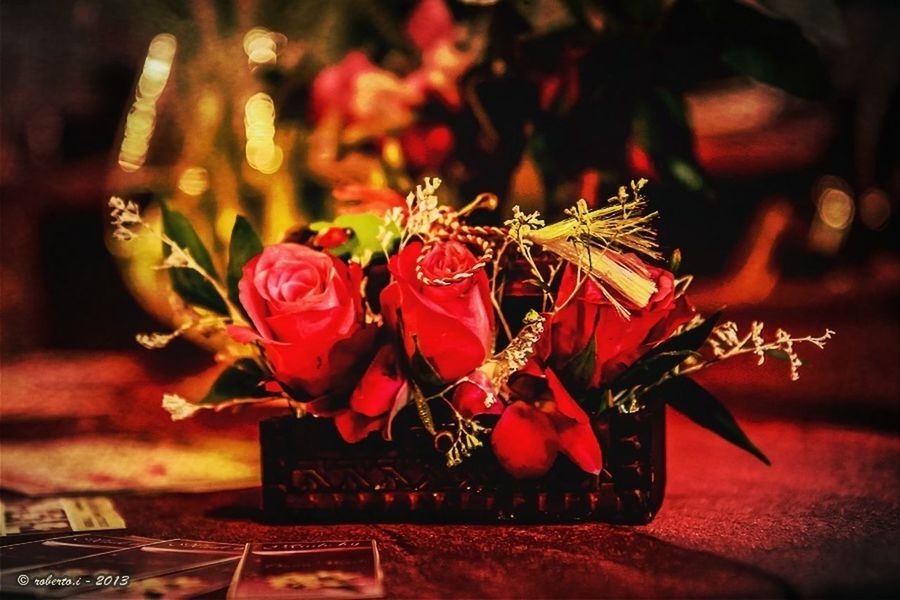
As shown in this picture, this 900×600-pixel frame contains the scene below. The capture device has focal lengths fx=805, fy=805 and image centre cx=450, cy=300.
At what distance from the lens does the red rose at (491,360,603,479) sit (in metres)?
0.51

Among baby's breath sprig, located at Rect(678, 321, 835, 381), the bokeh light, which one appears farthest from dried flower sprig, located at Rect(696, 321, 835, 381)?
the bokeh light

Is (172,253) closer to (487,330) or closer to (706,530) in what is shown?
(487,330)

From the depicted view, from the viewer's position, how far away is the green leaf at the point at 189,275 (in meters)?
0.59

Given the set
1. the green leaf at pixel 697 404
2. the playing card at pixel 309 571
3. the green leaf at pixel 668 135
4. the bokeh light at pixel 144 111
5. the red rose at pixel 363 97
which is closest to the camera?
the playing card at pixel 309 571

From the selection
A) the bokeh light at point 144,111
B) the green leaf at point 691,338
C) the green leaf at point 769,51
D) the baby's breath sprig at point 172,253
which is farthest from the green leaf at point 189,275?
the bokeh light at point 144,111

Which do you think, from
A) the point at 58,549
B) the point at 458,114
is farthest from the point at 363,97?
the point at 58,549

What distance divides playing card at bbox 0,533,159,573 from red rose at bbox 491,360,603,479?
9.9 inches

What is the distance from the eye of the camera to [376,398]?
518mm

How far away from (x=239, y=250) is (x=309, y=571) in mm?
237

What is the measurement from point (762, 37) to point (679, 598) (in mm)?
430

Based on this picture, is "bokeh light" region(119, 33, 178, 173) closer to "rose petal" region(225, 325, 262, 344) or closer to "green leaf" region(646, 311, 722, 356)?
"rose petal" region(225, 325, 262, 344)

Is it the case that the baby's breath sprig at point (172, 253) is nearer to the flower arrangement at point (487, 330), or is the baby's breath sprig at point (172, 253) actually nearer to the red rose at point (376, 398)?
the flower arrangement at point (487, 330)

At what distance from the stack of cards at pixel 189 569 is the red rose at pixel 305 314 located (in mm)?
111

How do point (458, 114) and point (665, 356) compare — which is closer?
point (665, 356)
